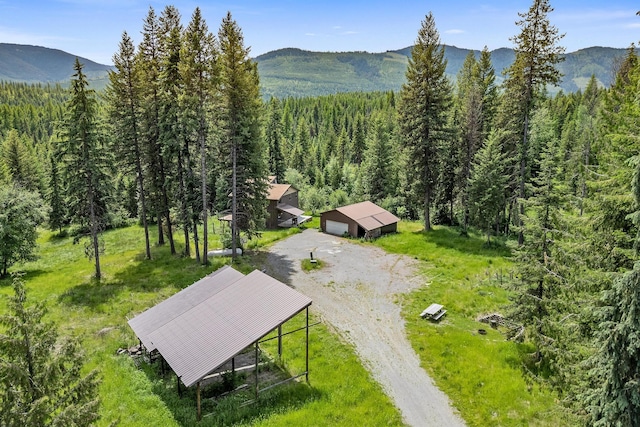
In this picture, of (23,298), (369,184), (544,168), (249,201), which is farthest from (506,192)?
(23,298)

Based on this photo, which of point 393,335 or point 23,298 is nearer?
point 23,298

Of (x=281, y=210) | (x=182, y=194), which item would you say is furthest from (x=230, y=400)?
(x=281, y=210)

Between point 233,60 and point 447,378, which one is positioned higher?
point 233,60

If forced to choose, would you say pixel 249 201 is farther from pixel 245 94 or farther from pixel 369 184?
pixel 369 184

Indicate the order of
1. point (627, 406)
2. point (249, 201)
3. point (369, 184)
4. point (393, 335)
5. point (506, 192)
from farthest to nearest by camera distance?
1. point (369, 184)
2. point (506, 192)
3. point (249, 201)
4. point (393, 335)
5. point (627, 406)

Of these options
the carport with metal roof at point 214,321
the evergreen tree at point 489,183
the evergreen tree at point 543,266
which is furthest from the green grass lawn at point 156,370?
the evergreen tree at point 489,183

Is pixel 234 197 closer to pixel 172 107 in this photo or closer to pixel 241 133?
pixel 241 133

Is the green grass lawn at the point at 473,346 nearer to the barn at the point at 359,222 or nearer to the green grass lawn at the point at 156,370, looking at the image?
the green grass lawn at the point at 156,370
